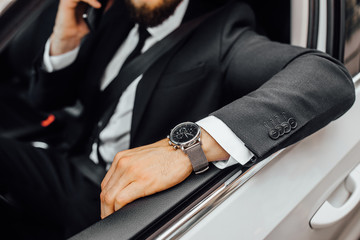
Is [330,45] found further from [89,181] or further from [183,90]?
[89,181]

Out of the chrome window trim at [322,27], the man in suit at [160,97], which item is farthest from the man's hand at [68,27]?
the chrome window trim at [322,27]

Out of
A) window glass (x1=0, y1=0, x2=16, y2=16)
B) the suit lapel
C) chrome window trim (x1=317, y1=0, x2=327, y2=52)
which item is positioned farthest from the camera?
the suit lapel

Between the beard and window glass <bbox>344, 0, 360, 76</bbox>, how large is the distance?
57 cm

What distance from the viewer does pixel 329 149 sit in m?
0.86

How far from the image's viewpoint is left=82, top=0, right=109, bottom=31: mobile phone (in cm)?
128

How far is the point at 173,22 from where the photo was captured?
118 cm

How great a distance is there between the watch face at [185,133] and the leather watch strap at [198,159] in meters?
0.03

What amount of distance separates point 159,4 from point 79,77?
56 centimetres

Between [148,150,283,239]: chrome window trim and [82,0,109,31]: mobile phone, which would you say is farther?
[82,0,109,31]: mobile phone

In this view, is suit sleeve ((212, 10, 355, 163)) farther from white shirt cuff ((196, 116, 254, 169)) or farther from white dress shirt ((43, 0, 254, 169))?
white dress shirt ((43, 0, 254, 169))

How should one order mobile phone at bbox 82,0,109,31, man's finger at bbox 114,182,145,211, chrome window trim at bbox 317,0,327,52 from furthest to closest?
mobile phone at bbox 82,0,109,31 → chrome window trim at bbox 317,0,327,52 → man's finger at bbox 114,182,145,211

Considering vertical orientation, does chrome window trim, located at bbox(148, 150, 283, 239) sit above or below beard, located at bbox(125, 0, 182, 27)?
below

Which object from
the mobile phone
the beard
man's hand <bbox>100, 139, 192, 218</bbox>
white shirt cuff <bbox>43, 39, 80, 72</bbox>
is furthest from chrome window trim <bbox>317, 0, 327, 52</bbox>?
white shirt cuff <bbox>43, 39, 80, 72</bbox>

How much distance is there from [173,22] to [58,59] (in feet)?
1.75
